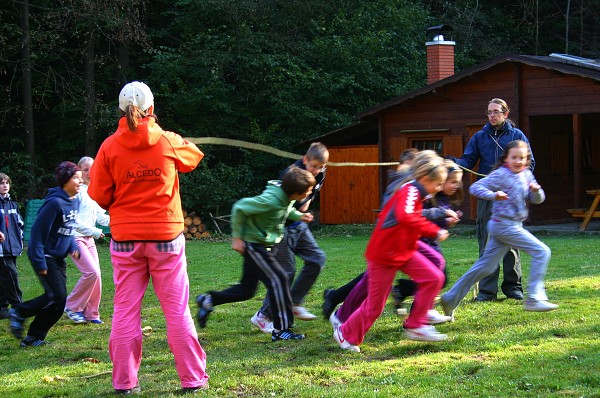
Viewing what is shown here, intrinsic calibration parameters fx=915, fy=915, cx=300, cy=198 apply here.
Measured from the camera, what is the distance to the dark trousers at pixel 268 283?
7.46 meters

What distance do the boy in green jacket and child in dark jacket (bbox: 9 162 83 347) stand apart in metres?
1.46

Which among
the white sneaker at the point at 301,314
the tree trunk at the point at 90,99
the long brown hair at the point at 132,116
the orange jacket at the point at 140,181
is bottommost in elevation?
the white sneaker at the point at 301,314

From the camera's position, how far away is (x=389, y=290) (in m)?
7.03

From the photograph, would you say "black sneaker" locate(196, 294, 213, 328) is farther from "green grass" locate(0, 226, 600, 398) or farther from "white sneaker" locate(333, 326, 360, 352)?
"white sneaker" locate(333, 326, 360, 352)

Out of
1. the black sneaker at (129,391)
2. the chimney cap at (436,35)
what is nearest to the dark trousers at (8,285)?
the black sneaker at (129,391)

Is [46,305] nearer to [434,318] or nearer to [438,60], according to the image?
[434,318]

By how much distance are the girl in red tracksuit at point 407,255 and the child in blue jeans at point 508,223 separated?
2.94ft

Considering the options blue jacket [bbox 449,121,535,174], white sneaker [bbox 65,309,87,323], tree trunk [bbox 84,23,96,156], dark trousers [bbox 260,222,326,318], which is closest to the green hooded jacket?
dark trousers [bbox 260,222,326,318]

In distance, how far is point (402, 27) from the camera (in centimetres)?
3269

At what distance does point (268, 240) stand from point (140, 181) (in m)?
1.66

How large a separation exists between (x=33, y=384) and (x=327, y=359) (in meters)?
2.19

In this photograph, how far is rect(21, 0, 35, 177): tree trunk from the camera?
28181 millimetres

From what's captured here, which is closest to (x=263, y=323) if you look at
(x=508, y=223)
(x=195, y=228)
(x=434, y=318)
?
(x=434, y=318)

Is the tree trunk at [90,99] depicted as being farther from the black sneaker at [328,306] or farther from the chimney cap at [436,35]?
the black sneaker at [328,306]
